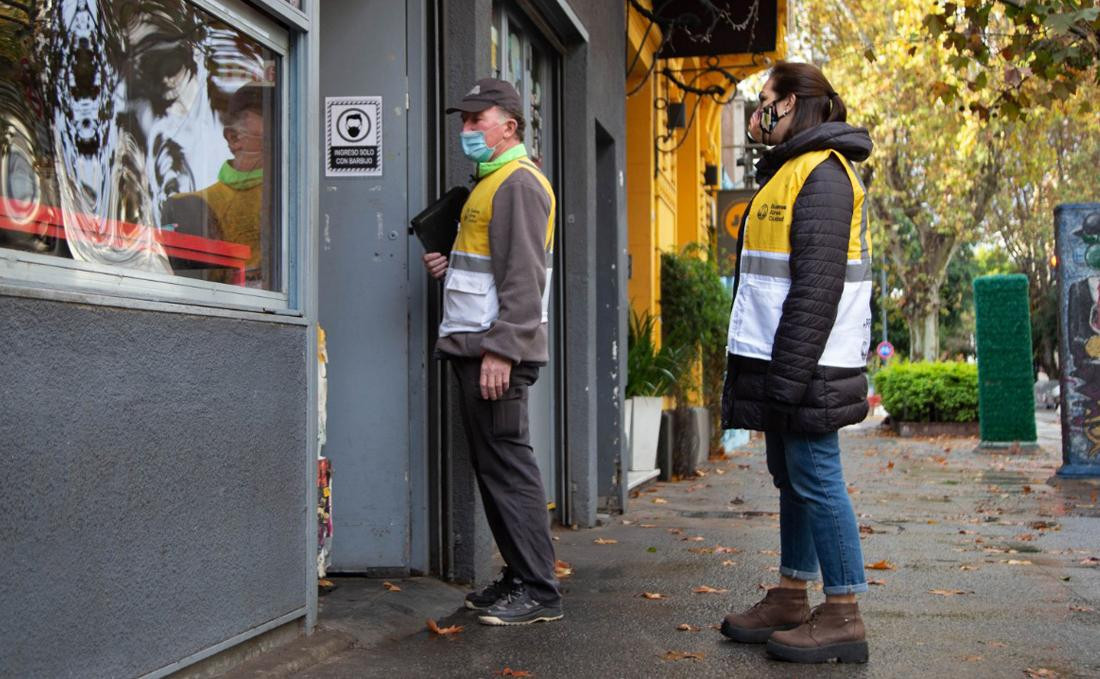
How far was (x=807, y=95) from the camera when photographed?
179 inches

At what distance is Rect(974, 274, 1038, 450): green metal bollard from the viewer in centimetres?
1537

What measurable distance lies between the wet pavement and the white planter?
4.24 ft

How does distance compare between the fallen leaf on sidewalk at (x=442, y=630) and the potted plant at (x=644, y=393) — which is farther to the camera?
the potted plant at (x=644, y=393)

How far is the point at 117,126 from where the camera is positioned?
3473 millimetres

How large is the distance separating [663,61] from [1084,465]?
564 cm

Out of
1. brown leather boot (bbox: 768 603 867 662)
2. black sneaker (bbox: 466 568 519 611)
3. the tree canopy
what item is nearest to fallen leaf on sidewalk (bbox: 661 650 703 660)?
brown leather boot (bbox: 768 603 867 662)

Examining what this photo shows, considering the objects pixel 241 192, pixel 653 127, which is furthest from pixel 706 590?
pixel 653 127

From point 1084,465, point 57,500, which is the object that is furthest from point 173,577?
point 1084,465

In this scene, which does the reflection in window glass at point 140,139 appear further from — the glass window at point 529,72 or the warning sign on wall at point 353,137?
the glass window at point 529,72

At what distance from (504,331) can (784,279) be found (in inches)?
40.1

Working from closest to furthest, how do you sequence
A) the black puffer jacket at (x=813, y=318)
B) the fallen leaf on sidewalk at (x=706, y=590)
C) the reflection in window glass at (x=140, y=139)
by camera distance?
the reflection in window glass at (x=140, y=139) < the black puffer jacket at (x=813, y=318) < the fallen leaf on sidewalk at (x=706, y=590)

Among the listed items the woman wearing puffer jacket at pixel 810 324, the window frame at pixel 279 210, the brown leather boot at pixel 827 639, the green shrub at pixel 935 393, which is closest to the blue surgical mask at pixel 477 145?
the window frame at pixel 279 210

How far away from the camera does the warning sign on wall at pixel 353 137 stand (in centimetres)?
553

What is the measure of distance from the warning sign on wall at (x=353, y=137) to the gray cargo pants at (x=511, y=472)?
1111 mm
